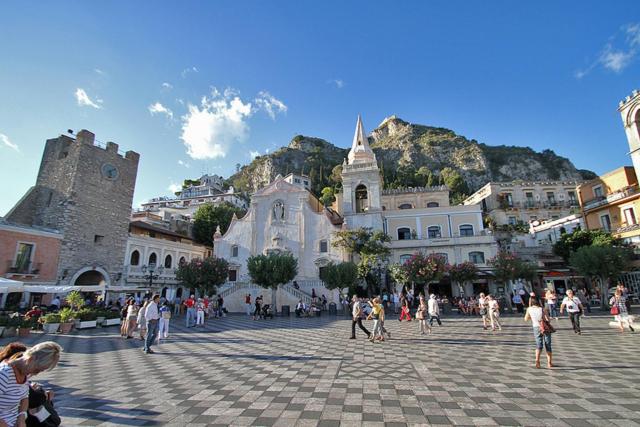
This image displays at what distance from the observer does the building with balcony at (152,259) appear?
31.8 metres

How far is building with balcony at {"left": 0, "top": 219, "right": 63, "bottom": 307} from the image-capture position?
73.1ft

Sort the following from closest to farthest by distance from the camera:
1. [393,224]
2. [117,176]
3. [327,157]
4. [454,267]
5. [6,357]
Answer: [6,357], [454,267], [117,176], [393,224], [327,157]

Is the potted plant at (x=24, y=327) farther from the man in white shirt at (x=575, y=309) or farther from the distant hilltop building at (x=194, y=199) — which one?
the distant hilltop building at (x=194, y=199)

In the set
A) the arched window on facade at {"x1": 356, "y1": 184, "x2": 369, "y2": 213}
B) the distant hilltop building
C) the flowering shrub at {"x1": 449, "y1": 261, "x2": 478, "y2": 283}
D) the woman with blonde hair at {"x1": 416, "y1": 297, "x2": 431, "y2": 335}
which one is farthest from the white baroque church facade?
the distant hilltop building

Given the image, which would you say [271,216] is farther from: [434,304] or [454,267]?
[434,304]

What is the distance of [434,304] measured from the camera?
14.7 metres

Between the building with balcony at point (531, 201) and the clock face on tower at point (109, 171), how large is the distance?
4591cm

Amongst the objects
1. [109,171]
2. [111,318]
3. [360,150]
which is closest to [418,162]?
[360,150]

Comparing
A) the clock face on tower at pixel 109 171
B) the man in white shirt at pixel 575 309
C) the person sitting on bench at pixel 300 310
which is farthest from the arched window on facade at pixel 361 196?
the clock face on tower at pixel 109 171

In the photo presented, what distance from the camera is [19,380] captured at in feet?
10.1

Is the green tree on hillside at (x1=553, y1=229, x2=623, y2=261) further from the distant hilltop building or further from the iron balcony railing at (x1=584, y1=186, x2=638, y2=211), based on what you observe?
the distant hilltop building

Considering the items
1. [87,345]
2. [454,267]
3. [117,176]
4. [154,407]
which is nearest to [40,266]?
[117,176]

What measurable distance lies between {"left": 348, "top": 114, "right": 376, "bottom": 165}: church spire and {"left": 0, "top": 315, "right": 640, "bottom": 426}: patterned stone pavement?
90.3ft

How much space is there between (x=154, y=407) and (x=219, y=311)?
62.6ft
